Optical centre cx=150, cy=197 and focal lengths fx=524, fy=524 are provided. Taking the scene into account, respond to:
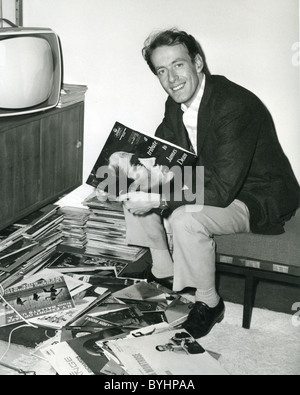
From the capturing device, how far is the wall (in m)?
1.94

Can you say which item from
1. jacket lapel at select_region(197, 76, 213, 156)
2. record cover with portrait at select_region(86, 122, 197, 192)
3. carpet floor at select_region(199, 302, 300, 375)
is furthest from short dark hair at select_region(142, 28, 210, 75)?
carpet floor at select_region(199, 302, 300, 375)

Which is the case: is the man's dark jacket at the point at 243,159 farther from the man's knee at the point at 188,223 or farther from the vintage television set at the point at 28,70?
the vintage television set at the point at 28,70

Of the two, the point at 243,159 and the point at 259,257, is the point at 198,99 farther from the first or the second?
the point at 259,257

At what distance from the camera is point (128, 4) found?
2080mm

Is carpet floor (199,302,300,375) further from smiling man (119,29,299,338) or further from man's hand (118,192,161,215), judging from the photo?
man's hand (118,192,161,215)

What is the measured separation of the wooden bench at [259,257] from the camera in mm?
1713

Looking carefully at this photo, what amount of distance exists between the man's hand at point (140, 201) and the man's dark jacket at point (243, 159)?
7 centimetres

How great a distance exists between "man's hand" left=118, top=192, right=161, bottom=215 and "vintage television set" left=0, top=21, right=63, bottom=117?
1.42 feet

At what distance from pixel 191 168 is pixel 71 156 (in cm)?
58
